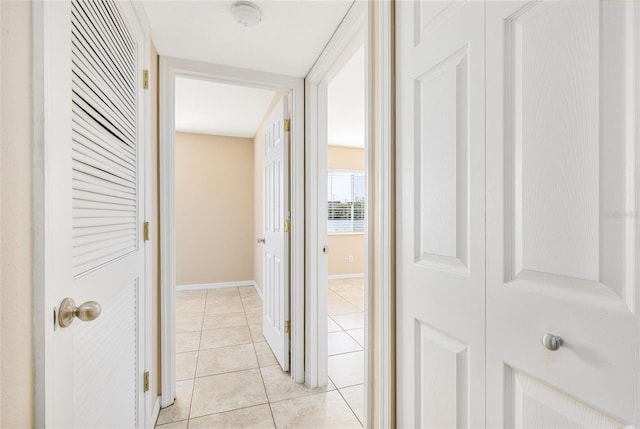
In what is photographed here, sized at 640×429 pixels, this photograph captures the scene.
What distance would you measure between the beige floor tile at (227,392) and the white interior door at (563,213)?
63.1 inches

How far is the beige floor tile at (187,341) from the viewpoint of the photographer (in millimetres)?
2582

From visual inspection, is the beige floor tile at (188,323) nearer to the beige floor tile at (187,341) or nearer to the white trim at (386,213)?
the beige floor tile at (187,341)

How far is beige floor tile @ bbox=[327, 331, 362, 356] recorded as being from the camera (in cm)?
262

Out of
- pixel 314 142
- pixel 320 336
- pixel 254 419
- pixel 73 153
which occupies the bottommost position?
pixel 254 419

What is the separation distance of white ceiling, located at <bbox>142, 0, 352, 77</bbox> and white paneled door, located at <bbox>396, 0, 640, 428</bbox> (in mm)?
650

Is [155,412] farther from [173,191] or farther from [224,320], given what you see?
[224,320]

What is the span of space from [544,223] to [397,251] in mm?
515

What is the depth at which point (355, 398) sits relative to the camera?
1917mm

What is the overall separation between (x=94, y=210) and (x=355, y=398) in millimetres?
1807

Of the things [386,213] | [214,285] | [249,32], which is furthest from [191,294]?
[386,213]

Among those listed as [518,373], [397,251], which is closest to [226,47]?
[397,251]

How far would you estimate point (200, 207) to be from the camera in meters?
4.64

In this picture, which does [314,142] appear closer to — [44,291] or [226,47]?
[226,47]
